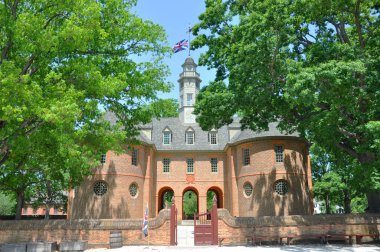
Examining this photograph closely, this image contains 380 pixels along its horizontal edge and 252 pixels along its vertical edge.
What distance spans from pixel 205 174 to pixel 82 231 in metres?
20.7

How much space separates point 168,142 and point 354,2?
25.6 m

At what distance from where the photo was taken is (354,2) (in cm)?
1736

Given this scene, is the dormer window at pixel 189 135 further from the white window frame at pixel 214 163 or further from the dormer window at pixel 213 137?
the white window frame at pixel 214 163

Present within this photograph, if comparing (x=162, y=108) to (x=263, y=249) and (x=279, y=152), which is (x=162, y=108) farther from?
(x=279, y=152)

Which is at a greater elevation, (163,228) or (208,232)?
(163,228)

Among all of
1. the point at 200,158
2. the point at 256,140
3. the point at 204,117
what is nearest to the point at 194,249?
the point at 204,117

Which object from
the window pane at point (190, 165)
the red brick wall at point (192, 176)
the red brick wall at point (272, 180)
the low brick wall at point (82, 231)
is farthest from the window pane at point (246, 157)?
the low brick wall at point (82, 231)

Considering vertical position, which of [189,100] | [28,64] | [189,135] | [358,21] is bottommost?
[28,64]

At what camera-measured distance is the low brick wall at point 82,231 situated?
19.0m

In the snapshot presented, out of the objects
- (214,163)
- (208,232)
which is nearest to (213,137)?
(214,163)

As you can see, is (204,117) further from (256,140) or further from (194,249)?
(256,140)

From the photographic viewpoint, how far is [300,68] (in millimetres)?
16328

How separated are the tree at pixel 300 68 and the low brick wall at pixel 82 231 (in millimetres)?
7412

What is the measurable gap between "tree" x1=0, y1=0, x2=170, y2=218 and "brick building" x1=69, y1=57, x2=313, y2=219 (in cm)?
1046
